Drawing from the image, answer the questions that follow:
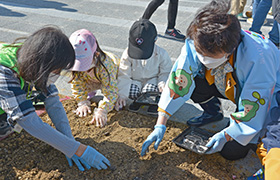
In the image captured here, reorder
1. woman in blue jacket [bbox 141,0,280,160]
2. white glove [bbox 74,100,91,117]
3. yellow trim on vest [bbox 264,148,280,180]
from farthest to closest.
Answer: white glove [bbox 74,100,91,117] → woman in blue jacket [bbox 141,0,280,160] → yellow trim on vest [bbox 264,148,280,180]

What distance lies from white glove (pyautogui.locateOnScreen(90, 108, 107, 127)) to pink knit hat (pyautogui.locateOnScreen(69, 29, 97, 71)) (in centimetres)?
40

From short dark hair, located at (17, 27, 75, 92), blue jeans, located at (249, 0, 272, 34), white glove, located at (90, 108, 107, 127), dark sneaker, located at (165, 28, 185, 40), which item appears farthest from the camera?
dark sneaker, located at (165, 28, 185, 40)

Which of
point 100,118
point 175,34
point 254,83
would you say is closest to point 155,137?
point 100,118

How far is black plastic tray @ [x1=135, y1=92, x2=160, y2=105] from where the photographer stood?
2.50 metres

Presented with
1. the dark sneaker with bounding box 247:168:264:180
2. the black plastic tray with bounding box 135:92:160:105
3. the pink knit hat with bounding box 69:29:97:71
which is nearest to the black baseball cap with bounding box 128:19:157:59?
the black plastic tray with bounding box 135:92:160:105

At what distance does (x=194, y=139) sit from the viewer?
212cm

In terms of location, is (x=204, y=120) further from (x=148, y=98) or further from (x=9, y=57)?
(x=9, y=57)

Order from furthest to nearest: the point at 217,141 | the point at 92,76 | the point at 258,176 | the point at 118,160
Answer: the point at 92,76, the point at 118,160, the point at 217,141, the point at 258,176

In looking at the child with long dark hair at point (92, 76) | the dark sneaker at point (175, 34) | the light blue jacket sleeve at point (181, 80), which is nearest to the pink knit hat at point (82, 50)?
the child with long dark hair at point (92, 76)

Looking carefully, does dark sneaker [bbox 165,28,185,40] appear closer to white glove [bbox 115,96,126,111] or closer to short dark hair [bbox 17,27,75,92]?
white glove [bbox 115,96,126,111]

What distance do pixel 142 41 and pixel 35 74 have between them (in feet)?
3.83

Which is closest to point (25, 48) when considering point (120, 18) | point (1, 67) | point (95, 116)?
point (1, 67)

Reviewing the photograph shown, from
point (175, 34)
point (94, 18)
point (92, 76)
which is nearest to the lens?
point (92, 76)

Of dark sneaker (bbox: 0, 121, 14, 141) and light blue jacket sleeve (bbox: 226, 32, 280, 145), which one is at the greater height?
light blue jacket sleeve (bbox: 226, 32, 280, 145)
